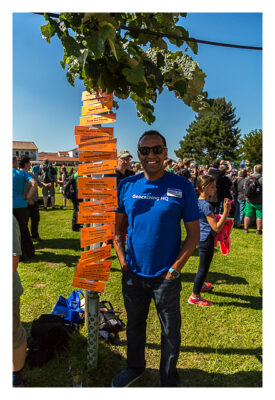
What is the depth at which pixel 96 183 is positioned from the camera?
2217mm

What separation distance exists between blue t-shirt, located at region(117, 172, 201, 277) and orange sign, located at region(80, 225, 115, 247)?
0.99ft

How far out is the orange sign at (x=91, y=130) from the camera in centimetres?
216

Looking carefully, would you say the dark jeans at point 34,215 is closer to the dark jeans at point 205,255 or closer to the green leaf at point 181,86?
the dark jeans at point 205,255

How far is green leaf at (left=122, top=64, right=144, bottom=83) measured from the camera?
5.63 feet

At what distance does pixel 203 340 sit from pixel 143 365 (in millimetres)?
1041

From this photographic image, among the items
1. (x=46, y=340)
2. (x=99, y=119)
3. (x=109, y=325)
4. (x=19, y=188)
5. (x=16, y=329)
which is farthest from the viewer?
(x=19, y=188)

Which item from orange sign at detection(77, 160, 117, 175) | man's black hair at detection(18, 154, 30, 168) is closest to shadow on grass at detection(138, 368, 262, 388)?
orange sign at detection(77, 160, 117, 175)

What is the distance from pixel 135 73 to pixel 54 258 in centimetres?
494

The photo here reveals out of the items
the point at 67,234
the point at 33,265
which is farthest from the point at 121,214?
the point at 67,234

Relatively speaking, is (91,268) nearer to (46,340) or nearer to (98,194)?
(98,194)

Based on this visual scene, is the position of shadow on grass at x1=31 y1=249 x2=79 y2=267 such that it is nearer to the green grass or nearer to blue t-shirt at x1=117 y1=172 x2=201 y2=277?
the green grass

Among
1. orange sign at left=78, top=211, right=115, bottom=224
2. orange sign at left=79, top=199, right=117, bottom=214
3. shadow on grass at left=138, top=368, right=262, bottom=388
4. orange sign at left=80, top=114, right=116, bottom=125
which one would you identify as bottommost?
shadow on grass at left=138, top=368, right=262, bottom=388

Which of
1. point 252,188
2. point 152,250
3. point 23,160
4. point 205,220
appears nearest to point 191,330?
point 205,220
